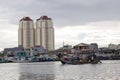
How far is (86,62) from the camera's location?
139 m

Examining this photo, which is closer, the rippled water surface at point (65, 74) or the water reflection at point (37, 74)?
the rippled water surface at point (65, 74)

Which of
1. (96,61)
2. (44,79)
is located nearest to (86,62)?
(96,61)

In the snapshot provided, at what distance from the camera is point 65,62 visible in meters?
136

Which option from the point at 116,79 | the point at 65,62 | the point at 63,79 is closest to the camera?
the point at 116,79

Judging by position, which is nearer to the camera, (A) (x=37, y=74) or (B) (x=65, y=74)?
(B) (x=65, y=74)

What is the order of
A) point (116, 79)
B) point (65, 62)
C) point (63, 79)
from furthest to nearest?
point (65, 62), point (63, 79), point (116, 79)

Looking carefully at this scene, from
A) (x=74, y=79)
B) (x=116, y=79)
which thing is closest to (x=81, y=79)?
(x=74, y=79)

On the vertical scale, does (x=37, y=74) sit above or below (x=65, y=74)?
above

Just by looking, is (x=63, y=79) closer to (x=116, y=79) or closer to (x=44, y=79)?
(x=44, y=79)

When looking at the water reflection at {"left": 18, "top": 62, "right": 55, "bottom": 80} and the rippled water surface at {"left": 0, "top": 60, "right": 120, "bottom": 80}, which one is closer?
the rippled water surface at {"left": 0, "top": 60, "right": 120, "bottom": 80}

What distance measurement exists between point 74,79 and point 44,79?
160 inches

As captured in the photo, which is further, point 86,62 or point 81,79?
point 86,62

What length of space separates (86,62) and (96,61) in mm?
3815

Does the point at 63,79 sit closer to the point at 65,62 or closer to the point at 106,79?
the point at 106,79
